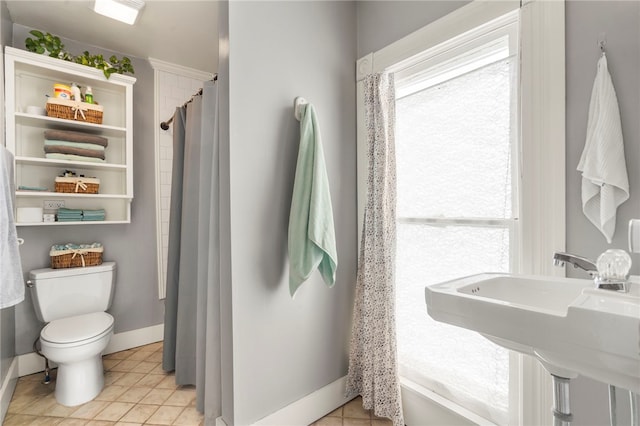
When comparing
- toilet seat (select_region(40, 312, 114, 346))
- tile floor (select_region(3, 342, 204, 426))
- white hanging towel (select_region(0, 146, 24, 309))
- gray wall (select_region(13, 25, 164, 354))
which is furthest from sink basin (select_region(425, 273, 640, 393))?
gray wall (select_region(13, 25, 164, 354))

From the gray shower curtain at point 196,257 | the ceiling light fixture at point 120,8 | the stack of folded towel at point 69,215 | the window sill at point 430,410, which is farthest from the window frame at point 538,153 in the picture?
the stack of folded towel at point 69,215

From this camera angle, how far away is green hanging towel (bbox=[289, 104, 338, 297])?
4.67 feet

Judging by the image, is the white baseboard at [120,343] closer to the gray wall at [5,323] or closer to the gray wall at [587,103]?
the gray wall at [5,323]

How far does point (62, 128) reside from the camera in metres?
2.27

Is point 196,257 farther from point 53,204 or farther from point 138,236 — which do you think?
point 53,204

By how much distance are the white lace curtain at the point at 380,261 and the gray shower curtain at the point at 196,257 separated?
32.1 inches

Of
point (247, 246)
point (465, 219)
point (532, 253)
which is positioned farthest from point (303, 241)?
point (532, 253)

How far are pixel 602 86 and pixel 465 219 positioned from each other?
68 cm

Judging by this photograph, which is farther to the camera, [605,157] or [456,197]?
[456,197]

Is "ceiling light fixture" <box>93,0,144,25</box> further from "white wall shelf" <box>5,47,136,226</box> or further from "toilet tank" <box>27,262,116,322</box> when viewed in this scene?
"toilet tank" <box>27,262,116,322</box>

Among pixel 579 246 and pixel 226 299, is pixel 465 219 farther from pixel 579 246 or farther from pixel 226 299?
pixel 226 299

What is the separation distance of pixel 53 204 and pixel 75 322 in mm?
919

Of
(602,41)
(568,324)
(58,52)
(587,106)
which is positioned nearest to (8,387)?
(58,52)

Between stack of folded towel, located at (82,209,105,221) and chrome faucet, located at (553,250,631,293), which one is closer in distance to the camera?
chrome faucet, located at (553,250,631,293)
